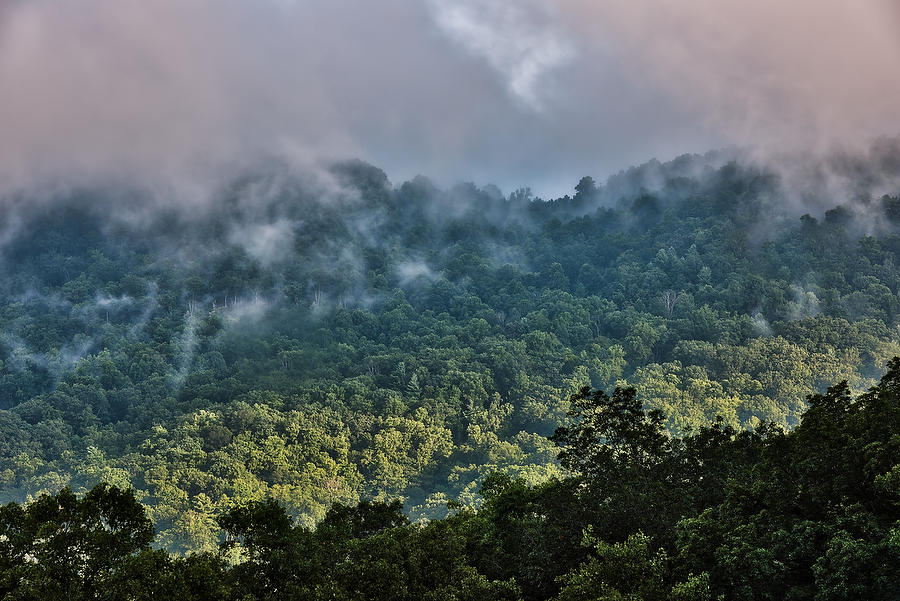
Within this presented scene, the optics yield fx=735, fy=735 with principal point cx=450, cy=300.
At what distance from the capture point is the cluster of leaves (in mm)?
19141

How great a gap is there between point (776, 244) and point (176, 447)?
96549 millimetres

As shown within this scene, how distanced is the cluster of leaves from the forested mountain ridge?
51912mm

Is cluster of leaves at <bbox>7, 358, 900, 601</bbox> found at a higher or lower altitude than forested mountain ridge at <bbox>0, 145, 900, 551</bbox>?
lower

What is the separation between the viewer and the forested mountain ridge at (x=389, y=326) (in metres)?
82.8

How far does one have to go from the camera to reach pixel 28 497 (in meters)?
77.6

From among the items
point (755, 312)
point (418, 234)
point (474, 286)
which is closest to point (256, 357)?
point (474, 286)

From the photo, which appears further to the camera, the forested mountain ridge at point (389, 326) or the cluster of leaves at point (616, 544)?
the forested mountain ridge at point (389, 326)

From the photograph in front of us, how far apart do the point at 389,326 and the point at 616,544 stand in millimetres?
102771

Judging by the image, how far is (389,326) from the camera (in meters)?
123

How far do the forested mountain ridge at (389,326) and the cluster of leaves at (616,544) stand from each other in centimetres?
5191

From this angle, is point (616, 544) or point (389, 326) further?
point (389, 326)

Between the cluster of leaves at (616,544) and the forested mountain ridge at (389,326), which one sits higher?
the forested mountain ridge at (389,326)

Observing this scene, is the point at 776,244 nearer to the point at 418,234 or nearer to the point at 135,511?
the point at 418,234

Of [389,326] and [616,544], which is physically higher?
[389,326]
